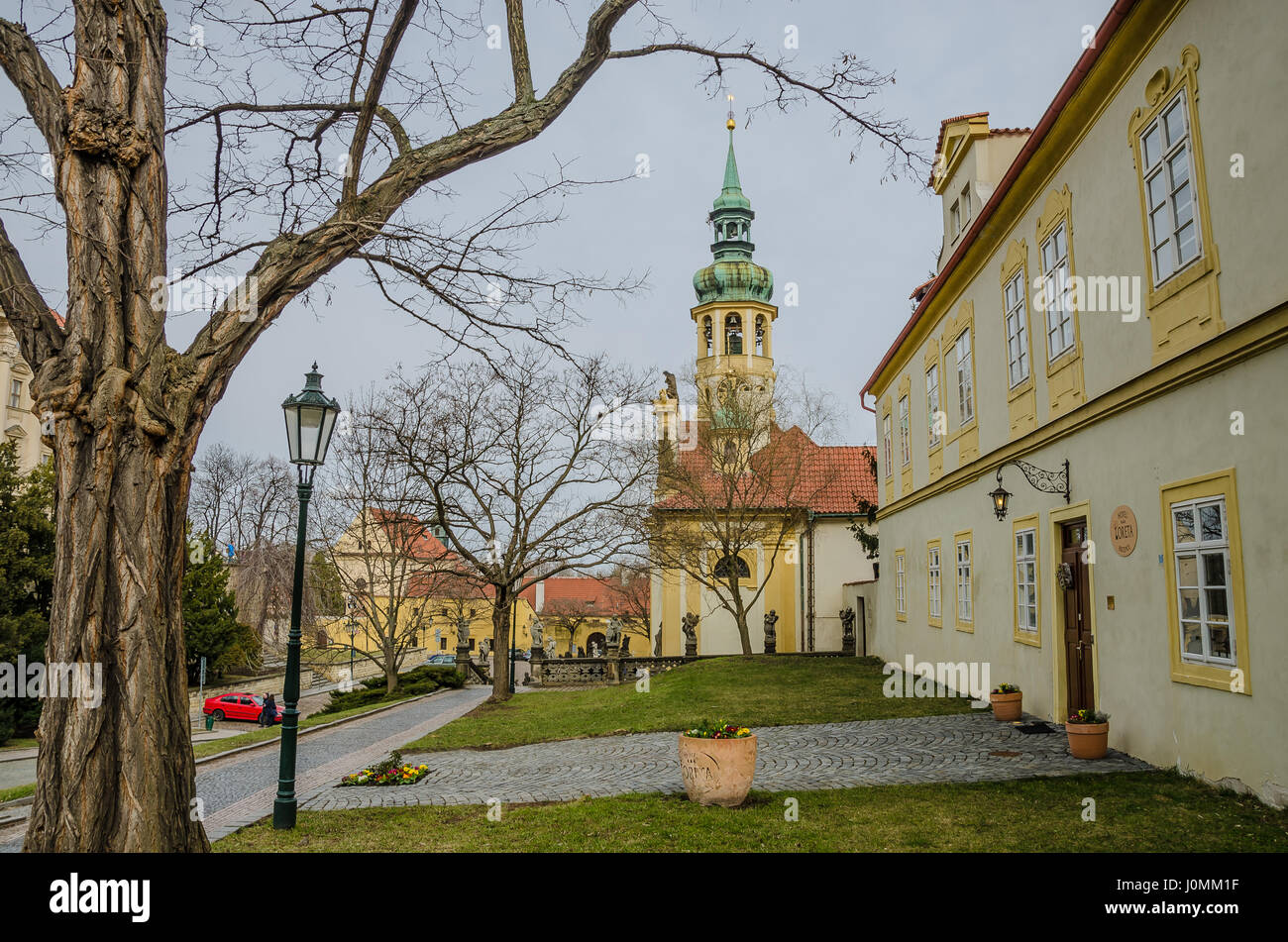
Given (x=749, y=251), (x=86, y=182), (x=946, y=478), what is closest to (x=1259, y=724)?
(x=86, y=182)

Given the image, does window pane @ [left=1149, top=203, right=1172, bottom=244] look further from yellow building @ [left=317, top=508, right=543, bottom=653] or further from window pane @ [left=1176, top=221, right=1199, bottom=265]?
yellow building @ [left=317, top=508, right=543, bottom=653]

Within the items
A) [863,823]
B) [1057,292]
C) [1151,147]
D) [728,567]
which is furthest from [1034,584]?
[728,567]

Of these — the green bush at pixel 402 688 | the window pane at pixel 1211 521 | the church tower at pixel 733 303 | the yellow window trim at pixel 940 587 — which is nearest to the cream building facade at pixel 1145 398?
the window pane at pixel 1211 521

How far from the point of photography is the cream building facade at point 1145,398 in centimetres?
708

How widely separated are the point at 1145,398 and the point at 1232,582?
2276 millimetres

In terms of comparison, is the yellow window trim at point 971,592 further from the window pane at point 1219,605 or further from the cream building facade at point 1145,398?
the window pane at point 1219,605

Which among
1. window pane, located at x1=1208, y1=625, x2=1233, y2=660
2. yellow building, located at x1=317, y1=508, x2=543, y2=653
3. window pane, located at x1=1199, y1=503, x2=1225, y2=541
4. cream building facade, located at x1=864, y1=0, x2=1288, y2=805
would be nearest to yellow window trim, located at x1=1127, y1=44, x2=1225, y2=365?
cream building facade, located at x1=864, y1=0, x2=1288, y2=805

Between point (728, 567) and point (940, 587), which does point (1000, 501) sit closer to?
point (940, 587)

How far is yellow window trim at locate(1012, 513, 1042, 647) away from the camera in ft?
40.8

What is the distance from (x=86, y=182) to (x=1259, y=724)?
8.84 m

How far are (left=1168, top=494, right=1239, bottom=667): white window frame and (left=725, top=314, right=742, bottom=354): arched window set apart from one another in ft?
133

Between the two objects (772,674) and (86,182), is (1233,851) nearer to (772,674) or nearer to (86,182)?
(86,182)

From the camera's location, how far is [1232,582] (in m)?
7.45

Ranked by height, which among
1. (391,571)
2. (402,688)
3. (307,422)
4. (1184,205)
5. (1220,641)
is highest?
(1184,205)
